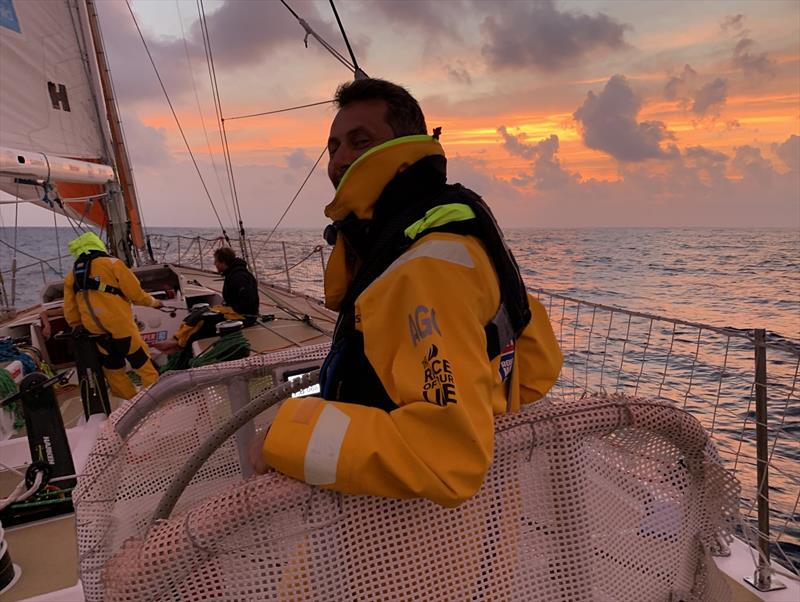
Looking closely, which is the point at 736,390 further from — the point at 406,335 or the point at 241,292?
the point at 406,335

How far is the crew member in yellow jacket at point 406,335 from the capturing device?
2.96ft

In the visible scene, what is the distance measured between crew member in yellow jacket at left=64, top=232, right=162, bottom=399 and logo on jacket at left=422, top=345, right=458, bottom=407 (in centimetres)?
522

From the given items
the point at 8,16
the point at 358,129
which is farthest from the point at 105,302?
the point at 358,129

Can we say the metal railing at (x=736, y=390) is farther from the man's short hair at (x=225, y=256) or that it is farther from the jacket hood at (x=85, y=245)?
the jacket hood at (x=85, y=245)

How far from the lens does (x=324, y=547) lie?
967 mm

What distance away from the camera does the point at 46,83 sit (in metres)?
7.96

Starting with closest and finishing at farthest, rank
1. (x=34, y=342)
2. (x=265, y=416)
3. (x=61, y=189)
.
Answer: (x=265, y=416), (x=34, y=342), (x=61, y=189)

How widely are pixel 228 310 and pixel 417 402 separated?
6128mm

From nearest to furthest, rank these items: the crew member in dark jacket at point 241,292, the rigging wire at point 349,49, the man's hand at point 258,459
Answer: the man's hand at point 258,459
the rigging wire at point 349,49
the crew member in dark jacket at point 241,292

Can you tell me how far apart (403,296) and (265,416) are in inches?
→ 49.3

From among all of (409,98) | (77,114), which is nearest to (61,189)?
(77,114)

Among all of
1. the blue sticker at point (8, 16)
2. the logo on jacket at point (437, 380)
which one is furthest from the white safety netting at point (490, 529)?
the blue sticker at point (8, 16)

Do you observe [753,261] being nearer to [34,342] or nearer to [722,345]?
[722,345]

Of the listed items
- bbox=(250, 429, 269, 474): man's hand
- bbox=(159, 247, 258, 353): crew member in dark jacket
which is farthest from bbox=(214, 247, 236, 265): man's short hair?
bbox=(250, 429, 269, 474): man's hand
